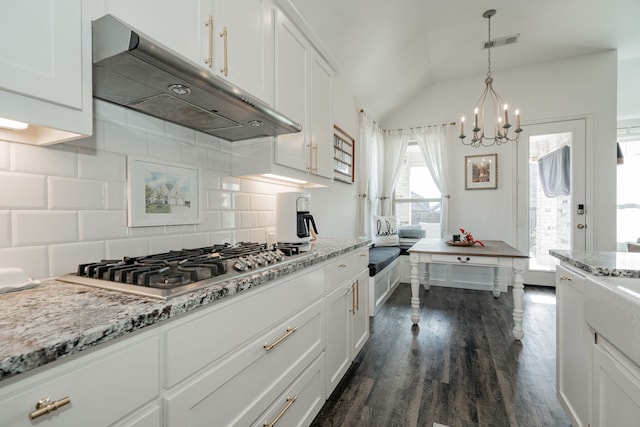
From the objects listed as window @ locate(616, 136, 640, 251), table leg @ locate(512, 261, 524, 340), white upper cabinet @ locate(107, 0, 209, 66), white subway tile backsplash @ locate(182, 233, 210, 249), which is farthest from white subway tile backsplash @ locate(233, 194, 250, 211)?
window @ locate(616, 136, 640, 251)

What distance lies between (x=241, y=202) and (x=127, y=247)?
0.71m

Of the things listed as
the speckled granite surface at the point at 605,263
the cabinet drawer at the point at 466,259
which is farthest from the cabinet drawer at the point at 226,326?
the cabinet drawer at the point at 466,259

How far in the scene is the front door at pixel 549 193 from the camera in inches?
158

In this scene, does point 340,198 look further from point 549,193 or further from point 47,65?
point 549,193

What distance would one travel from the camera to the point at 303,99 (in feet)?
6.06

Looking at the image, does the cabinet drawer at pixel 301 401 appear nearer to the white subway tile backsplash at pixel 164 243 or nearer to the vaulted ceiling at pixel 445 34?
the white subway tile backsplash at pixel 164 243

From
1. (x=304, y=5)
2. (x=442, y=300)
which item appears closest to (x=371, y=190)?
(x=442, y=300)

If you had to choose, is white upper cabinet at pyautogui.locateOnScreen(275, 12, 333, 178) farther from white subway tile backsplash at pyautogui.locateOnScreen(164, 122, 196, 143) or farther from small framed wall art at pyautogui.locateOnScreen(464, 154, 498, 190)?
small framed wall art at pyautogui.locateOnScreen(464, 154, 498, 190)

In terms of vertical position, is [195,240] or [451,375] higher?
[195,240]

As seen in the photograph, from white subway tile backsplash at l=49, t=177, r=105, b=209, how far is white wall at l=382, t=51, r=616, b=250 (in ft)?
15.3

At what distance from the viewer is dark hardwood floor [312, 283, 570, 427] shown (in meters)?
1.58

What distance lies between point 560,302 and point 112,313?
1.96 metres

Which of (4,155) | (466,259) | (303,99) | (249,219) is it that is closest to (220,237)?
(249,219)

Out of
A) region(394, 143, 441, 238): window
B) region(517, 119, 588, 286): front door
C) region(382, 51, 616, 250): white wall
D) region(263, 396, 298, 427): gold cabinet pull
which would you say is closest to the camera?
region(263, 396, 298, 427): gold cabinet pull
